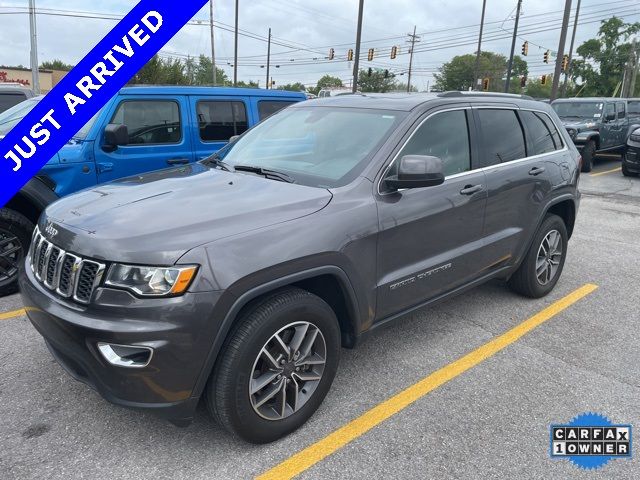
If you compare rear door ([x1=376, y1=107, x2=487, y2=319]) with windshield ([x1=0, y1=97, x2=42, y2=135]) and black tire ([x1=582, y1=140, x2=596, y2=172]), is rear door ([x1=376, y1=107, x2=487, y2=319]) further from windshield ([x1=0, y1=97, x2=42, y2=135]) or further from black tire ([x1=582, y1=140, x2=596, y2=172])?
black tire ([x1=582, y1=140, x2=596, y2=172])

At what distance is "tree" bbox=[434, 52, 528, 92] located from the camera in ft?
242

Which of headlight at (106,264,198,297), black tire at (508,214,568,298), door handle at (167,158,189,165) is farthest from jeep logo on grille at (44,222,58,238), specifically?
black tire at (508,214,568,298)

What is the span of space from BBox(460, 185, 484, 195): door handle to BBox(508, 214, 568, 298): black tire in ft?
3.55

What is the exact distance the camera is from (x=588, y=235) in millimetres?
7070

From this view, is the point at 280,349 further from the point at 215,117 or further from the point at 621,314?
the point at 215,117

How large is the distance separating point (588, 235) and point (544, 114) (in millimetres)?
3268

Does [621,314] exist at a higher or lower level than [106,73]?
lower

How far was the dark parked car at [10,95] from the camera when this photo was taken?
8.02m

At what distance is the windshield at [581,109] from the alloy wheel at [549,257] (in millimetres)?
10826

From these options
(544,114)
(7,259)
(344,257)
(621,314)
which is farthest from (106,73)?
(621,314)

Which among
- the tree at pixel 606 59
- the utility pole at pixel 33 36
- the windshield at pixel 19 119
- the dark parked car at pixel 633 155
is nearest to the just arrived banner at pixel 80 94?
the windshield at pixel 19 119

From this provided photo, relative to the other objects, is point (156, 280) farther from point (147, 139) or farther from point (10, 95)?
point (10, 95)

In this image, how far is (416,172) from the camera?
2.82m

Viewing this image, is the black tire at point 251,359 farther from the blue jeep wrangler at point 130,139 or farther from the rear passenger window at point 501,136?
the blue jeep wrangler at point 130,139
